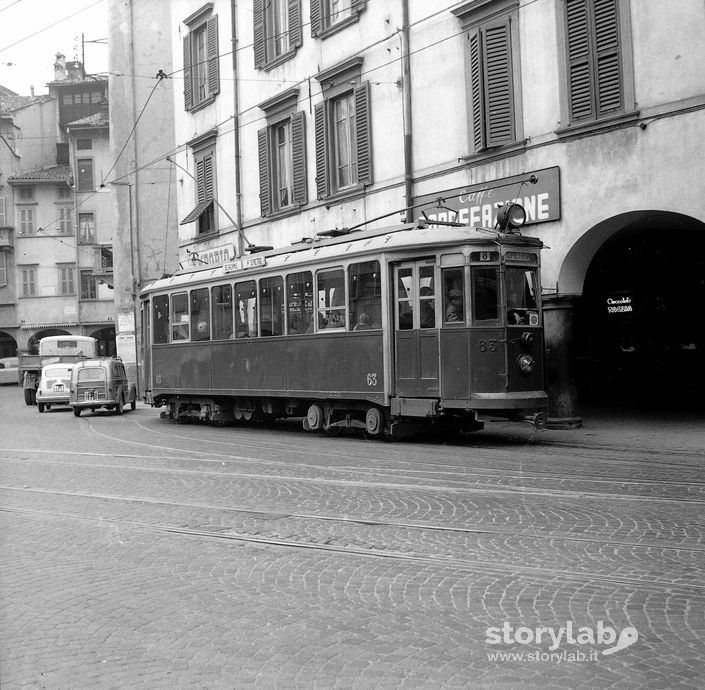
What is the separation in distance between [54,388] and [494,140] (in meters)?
17.0

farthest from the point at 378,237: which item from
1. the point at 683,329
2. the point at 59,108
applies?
the point at 59,108

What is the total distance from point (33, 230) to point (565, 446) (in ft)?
183

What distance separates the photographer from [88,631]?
4.95 metres

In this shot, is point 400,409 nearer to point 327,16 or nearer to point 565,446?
point 565,446

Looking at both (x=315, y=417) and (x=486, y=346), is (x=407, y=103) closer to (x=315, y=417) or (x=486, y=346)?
(x=315, y=417)

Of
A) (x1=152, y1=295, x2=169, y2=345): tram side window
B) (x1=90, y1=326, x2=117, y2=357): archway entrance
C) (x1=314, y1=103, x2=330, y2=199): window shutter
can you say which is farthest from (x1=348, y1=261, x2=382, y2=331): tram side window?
(x1=90, y1=326, x2=117, y2=357): archway entrance

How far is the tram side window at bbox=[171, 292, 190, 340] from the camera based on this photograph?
1962 cm

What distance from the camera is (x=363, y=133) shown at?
21.0 metres

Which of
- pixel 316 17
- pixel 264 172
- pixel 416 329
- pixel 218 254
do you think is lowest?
pixel 416 329

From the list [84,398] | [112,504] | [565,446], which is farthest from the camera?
[84,398]

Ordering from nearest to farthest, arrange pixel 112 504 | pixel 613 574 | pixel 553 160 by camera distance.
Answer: pixel 613 574
pixel 112 504
pixel 553 160

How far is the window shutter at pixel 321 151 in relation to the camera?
22.3m

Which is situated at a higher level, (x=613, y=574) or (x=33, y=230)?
(x=33, y=230)

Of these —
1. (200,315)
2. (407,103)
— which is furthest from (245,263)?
(407,103)
